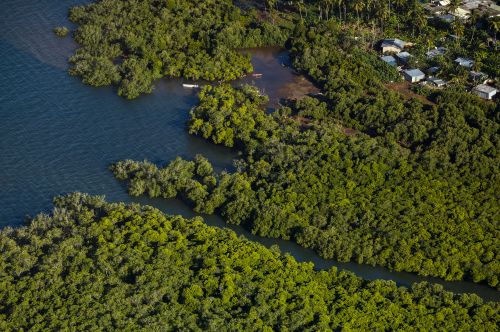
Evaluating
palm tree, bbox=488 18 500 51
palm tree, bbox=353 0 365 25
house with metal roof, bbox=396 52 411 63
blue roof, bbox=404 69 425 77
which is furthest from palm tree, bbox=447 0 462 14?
blue roof, bbox=404 69 425 77

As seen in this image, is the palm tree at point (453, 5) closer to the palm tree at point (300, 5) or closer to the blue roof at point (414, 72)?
the blue roof at point (414, 72)

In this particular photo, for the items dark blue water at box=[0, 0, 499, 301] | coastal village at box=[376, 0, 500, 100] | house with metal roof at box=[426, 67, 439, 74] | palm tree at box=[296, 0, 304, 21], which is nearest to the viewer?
dark blue water at box=[0, 0, 499, 301]

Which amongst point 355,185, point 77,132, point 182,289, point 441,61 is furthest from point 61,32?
point 182,289

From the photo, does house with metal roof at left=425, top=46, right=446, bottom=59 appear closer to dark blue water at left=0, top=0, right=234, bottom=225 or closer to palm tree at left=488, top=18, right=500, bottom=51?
palm tree at left=488, top=18, right=500, bottom=51

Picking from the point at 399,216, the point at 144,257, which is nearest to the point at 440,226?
the point at 399,216

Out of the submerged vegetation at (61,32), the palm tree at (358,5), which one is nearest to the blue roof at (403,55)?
the palm tree at (358,5)

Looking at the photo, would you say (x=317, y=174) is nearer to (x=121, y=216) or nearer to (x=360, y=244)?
(x=360, y=244)
